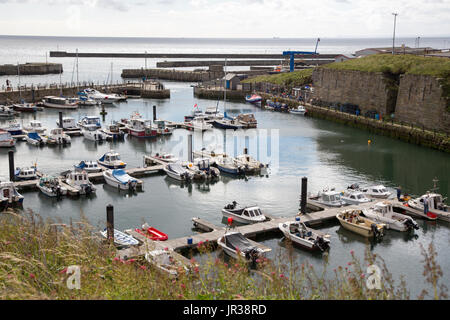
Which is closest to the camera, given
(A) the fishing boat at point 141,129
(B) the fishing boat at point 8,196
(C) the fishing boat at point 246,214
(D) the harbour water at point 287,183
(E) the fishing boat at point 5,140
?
(D) the harbour water at point 287,183

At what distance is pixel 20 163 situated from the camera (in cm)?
3753

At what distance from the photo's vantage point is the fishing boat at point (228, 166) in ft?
114

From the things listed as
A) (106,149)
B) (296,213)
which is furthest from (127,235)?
(106,149)

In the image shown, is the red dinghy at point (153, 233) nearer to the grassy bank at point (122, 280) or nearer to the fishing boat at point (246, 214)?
the fishing boat at point (246, 214)

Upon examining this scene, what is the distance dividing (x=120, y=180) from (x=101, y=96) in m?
40.9

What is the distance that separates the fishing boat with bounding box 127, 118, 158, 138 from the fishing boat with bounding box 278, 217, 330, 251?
25.6 metres

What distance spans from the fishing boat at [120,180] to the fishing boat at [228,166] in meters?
6.37

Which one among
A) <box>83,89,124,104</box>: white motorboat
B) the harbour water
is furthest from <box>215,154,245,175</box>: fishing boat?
<box>83,89,124,104</box>: white motorboat

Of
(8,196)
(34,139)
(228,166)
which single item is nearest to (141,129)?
(34,139)

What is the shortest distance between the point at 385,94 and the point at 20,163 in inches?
1417

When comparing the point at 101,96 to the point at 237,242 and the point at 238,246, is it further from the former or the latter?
the point at 238,246

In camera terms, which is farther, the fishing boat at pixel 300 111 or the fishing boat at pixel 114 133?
the fishing boat at pixel 300 111

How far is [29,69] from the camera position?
4459 inches

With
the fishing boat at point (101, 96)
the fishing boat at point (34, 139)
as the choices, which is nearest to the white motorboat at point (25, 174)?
the fishing boat at point (34, 139)
